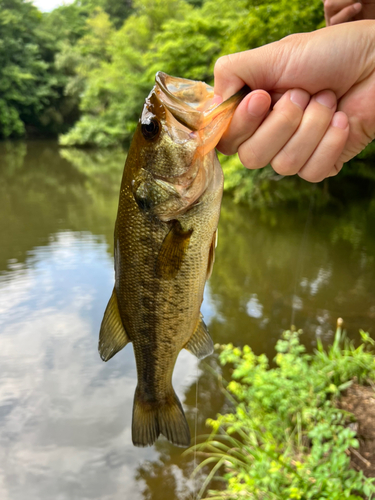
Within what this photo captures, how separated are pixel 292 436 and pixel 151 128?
268 cm

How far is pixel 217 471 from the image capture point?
3.31 meters

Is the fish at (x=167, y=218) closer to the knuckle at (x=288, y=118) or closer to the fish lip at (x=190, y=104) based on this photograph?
the fish lip at (x=190, y=104)

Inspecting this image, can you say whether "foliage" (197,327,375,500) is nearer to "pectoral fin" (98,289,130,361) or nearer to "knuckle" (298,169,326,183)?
"pectoral fin" (98,289,130,361)

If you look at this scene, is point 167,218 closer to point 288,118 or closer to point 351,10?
point 288,118

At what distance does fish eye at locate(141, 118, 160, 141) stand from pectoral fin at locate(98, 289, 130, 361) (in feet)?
2.08

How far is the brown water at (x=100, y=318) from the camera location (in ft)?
11.8

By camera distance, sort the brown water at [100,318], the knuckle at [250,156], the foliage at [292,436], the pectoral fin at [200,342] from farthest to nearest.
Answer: the brown water at [100,318] → the foliage at [292,436] → the pectoral fin at [200,342] → the knuckle at [250,156]

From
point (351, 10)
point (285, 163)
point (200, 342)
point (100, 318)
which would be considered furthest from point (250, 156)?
point (100, 318)

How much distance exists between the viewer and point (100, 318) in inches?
225

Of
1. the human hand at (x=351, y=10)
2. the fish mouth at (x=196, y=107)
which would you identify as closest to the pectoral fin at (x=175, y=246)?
the fish mouth at (x=196, y=107)

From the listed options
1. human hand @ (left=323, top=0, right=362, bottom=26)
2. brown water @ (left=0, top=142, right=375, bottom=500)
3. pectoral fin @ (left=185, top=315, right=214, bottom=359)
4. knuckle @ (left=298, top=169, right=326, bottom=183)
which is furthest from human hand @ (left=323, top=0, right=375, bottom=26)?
brown water @ (left=0, top=142, right=375, bottom=500)

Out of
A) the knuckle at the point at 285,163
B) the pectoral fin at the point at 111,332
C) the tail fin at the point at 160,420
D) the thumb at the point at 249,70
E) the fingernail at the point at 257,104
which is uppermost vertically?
the thumb at the point at 249,70

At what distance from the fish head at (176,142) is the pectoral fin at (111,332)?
1.47ft

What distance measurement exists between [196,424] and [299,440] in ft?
3.98
